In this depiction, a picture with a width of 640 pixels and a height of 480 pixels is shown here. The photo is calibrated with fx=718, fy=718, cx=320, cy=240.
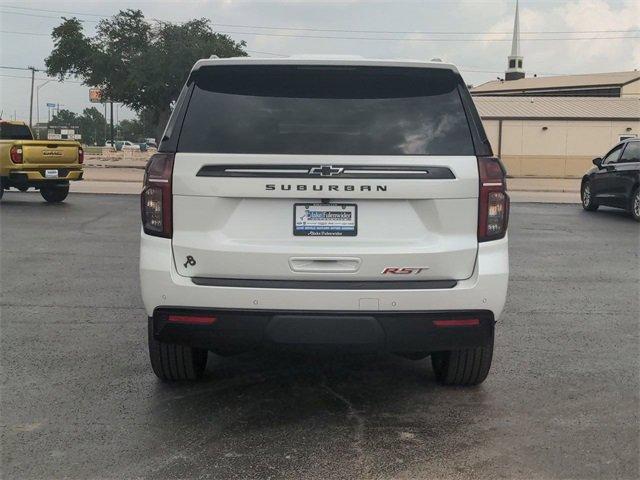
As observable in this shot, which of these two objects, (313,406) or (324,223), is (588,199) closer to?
(313,406)

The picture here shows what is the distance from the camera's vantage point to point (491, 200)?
3941 millimetres

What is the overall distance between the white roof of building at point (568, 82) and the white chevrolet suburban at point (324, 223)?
76718 mm

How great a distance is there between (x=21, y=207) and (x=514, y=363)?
44.1ft

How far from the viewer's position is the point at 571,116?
131ft

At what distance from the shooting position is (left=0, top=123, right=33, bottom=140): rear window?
18531mm

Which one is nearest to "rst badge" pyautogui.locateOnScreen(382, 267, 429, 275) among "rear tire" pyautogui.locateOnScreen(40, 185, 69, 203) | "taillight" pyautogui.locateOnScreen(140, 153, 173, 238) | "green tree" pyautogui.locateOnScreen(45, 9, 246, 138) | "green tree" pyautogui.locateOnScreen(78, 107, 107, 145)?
"taillight" pyautogui.locateOnScreen(140, 153, 173, 238)

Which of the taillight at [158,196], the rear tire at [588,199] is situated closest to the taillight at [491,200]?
the taillight at [158,196]

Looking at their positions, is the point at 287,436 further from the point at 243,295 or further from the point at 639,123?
the point at 639,123

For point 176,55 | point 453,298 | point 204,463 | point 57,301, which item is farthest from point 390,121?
point 176,55

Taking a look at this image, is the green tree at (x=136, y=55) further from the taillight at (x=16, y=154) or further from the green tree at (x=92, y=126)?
the green tree at (x=92, y=126)

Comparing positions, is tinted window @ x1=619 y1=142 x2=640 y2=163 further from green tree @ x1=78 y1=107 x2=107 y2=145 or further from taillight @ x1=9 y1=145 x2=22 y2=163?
green tree @ x1=78 y1=107 x2=107 y2=145

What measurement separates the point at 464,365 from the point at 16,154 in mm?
14088

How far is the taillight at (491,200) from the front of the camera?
154 inches

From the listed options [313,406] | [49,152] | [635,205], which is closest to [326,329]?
[313,406]
